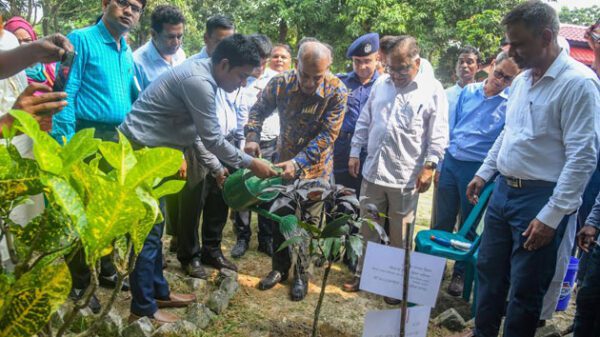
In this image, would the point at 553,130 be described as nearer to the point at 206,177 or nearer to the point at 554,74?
the point at 554,74

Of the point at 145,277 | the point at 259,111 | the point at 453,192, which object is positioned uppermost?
the point at 259,111

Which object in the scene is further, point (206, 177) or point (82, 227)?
point (206, 177)

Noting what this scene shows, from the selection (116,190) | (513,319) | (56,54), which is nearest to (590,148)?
(513,319)

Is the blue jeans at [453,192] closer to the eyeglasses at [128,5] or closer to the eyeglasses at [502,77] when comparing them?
the eyeglasses at [502,77]

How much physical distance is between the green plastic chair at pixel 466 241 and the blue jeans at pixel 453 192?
26 cm

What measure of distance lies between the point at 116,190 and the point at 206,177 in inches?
108

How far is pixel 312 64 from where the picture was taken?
302cm

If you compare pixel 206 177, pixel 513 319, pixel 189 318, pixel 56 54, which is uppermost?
pixel 56 54

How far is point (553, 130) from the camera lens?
6.99 ft

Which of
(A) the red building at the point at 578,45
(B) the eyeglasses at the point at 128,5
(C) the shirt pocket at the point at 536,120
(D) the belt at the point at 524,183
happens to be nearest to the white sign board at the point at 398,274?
(D) the belt at the point at 524,183

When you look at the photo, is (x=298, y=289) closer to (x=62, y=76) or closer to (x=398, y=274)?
(x=398, y=274)

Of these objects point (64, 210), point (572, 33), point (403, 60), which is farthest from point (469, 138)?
point (572, 33)

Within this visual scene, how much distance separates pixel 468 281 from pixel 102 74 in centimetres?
295

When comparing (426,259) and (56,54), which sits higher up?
(56,54)
